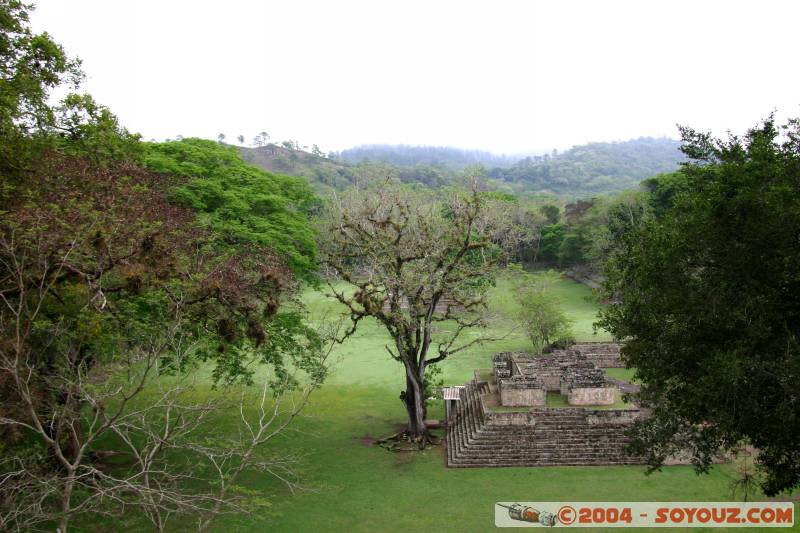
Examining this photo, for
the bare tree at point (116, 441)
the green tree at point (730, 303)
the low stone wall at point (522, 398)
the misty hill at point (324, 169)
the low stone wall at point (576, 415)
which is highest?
the misty hill at point (324, 169)

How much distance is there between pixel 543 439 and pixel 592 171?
120 meters

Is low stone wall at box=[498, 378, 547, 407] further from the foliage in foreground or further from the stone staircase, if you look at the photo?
the foliage in foreground

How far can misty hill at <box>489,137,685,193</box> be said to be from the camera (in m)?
111

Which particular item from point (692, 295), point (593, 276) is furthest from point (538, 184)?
point (692, 295)

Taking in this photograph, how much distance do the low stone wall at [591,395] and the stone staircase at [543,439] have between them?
0.47 meters

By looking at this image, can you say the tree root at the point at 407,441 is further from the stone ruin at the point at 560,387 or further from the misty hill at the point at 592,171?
the misty hill at the point at 592,171

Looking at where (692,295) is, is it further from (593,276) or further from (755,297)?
(593,276)

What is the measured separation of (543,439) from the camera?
1378 cm

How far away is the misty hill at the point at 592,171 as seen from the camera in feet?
363

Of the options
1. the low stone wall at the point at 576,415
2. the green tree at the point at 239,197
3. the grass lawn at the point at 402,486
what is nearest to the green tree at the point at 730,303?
the grass lawn at the point at 402,486

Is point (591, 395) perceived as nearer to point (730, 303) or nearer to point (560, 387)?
point (560, 387)

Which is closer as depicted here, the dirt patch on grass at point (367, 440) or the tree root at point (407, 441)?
the tree root at point (407, 441)

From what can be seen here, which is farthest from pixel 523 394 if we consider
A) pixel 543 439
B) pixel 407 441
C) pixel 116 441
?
pixel 116 441

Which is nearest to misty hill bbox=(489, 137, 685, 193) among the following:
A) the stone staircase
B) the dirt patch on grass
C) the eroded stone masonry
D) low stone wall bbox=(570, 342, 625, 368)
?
low stone wall bbox=(570, 342, 625, 368)
